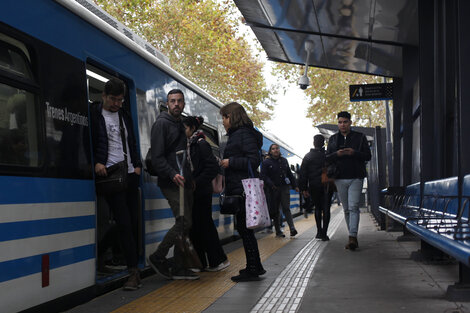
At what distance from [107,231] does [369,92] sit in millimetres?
8198

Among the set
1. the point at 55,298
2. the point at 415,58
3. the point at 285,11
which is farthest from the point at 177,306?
the point at 415,58

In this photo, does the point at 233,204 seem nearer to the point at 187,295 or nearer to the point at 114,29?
the point at 187,295

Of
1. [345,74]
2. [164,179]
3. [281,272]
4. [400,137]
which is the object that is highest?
[345,74]

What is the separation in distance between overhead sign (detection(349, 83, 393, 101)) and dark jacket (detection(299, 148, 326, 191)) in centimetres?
169

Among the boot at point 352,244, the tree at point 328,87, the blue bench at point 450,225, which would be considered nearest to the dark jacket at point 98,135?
the blue bench at point 450,225

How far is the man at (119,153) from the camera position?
587 cm

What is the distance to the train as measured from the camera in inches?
173

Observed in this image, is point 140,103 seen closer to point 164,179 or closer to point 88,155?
point 164,179

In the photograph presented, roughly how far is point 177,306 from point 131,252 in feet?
3.31

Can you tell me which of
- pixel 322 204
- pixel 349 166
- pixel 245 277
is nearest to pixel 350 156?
pixel 349 166

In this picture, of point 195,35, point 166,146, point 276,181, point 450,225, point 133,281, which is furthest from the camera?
point 195,35

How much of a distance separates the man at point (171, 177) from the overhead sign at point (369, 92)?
7.44 m

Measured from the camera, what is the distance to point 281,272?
7395mm

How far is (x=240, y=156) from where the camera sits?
6.84 meters
